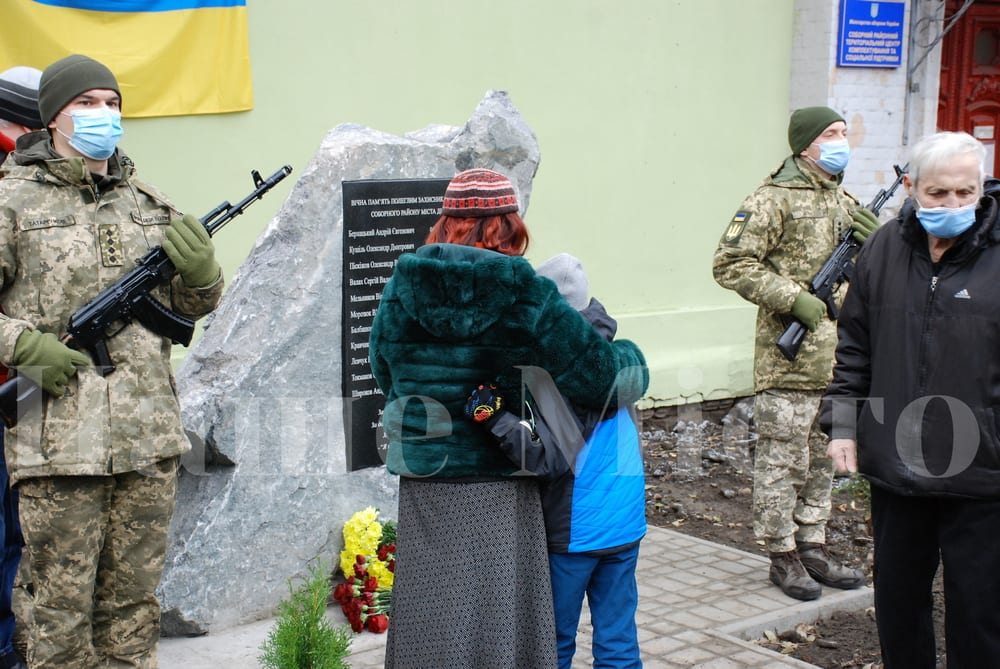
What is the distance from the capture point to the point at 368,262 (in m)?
4.78

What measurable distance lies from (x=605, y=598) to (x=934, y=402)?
1131 mm

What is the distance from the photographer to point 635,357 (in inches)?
122

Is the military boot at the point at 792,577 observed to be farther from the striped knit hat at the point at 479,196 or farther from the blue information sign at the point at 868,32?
the blue information sign at the point at 868,32

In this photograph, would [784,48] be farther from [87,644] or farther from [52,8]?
[87,644]

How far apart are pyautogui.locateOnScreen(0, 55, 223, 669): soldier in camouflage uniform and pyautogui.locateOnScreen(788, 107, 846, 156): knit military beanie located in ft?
9.18

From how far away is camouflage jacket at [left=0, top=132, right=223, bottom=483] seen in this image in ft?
10.8

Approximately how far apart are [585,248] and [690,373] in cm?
126

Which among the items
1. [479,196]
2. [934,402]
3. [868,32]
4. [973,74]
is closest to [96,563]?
[479,196]

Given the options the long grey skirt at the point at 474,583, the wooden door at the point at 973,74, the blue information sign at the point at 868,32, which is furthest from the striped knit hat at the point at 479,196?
the wooden door at the point at 973,74

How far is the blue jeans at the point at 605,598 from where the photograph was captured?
10.3 ft

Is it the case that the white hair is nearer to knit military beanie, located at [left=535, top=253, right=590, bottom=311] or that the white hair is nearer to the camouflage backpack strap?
knit military beanie, located at [left=535, top=253, right=590, bottom=311]

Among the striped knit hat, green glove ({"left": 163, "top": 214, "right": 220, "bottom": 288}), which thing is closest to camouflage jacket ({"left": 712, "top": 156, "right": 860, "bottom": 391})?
the striped knit hat

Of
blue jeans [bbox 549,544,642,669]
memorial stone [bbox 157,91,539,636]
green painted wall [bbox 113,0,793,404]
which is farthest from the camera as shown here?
green painted wall [bbox 113,0,793,404]

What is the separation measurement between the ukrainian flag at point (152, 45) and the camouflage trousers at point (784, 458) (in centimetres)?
350
